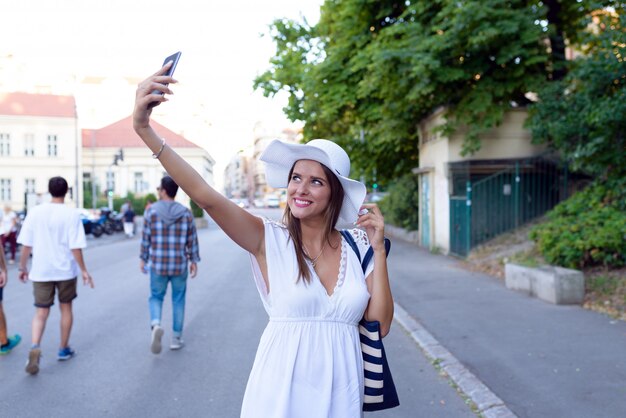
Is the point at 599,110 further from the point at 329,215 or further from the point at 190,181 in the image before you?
the point at 190,181

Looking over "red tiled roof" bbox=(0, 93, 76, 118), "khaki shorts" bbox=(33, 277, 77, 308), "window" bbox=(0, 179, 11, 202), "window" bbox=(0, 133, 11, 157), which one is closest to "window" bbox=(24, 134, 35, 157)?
"window" bbox=(0, 133, 11, 157)

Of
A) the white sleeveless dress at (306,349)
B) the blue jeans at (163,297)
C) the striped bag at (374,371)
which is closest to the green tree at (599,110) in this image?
the blue jeans at (163,297)

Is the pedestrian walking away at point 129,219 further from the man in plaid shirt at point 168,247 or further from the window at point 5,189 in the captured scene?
the man in plaid shirt at point 168,247

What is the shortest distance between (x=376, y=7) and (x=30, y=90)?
2832cm

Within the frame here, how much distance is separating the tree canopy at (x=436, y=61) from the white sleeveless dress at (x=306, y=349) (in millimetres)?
9744

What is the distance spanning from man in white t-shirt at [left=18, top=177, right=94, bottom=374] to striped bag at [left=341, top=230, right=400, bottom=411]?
14.5ft

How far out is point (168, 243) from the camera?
6453 millimetres

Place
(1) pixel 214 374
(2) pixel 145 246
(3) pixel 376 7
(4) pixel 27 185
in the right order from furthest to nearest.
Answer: (4) pixel 27 185 < (3) pixel 376 7 < (2) pixel 145 246 < (1) pixel 214 374

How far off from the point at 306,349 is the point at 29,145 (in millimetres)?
41789

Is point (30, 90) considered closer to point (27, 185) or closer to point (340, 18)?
point (27, 185)

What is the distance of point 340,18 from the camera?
1669cm

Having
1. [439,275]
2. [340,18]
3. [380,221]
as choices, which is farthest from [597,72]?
[380,221]

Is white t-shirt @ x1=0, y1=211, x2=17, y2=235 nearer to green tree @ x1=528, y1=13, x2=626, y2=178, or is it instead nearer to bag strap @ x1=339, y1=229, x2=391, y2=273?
green tree @ x1=528, y1=13, x2=626, y2=178

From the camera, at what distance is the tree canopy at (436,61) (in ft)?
40.1
